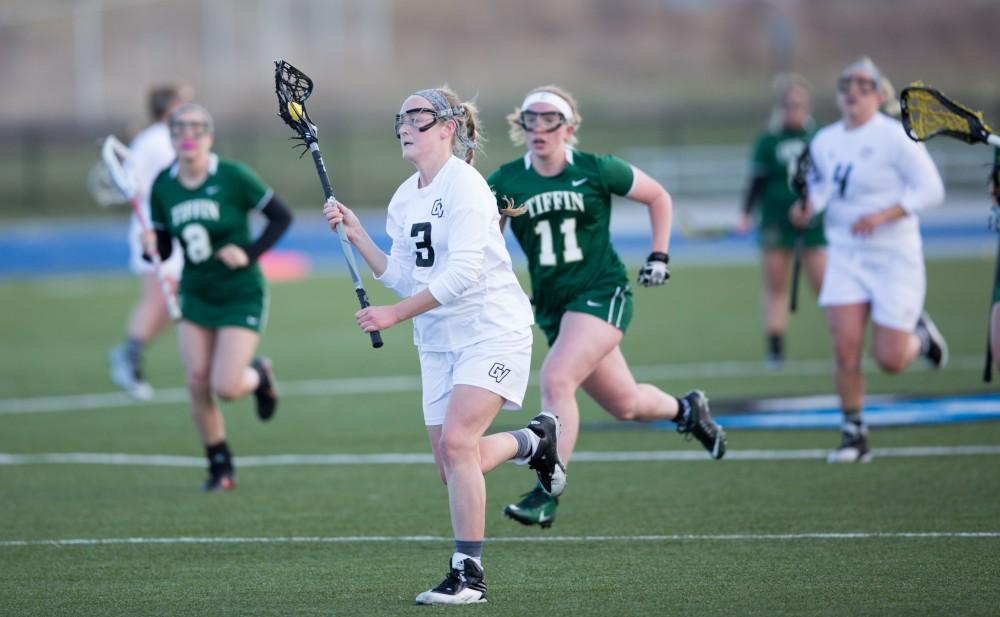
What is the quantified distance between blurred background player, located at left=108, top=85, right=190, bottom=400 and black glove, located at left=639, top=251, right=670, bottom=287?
17.5ft

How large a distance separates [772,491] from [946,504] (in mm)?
994

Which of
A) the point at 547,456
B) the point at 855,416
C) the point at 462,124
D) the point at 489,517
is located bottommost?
the point at 489,517

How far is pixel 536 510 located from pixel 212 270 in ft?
9.16

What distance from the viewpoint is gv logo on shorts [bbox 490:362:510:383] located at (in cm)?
615

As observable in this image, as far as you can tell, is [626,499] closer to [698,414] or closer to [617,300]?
[698,414]

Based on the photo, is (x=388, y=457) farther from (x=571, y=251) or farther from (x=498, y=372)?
(x=498, y=372)

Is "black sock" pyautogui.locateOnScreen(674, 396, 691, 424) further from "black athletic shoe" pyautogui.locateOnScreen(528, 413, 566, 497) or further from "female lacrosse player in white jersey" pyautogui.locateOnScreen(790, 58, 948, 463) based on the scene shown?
"black athletic shoe" pyautogui.locateOnScreen(528, 413, 566, 497)

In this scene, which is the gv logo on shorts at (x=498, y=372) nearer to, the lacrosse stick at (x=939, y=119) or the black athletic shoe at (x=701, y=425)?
the black athletic shoe at (x=701, y=425)

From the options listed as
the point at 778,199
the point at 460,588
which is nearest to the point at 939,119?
the point at 460,588

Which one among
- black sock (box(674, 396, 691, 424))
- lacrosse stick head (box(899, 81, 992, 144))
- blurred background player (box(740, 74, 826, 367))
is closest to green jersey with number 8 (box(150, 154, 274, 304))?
black sock (box(674, 396, 691, 424))

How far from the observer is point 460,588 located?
602 cm

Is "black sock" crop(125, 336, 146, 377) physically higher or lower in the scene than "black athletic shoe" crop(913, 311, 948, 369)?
lower

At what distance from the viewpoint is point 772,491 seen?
8312 millimetres

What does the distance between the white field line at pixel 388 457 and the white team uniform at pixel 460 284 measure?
333 cm
